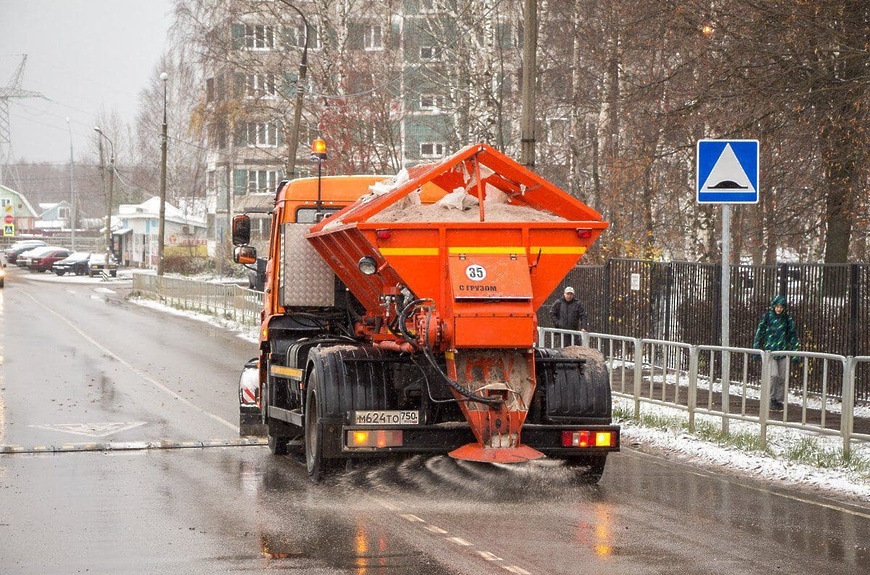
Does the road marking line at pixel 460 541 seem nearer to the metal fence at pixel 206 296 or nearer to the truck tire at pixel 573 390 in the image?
the truck tire at pixel 573 390

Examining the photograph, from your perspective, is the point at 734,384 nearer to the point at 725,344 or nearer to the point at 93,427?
the point at 725,344

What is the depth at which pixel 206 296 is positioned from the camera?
146ft

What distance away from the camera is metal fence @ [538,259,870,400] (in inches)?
720

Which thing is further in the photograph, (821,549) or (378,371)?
(378,371)

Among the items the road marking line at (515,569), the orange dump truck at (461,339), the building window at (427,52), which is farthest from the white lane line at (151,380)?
the building window at (427,52)

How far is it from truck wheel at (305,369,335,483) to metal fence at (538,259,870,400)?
532 cm

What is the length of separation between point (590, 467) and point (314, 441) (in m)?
2.50

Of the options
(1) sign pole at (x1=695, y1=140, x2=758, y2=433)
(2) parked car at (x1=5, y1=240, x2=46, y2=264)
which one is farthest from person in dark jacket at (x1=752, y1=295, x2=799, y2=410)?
(2) parked car at (x1=5, y1=240, x2=46, y2=264)

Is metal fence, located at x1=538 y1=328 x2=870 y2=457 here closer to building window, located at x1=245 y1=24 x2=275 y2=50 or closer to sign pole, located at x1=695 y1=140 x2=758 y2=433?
sign pole, located at x1=695 y1=140 x2=758 y2=433

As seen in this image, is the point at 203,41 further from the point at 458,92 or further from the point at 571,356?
the point at 571,356

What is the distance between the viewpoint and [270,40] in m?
48.9

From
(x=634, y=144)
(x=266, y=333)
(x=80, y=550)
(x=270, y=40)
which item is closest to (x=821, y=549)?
(x=80, y=550)

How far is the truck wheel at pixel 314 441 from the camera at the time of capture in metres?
11.5

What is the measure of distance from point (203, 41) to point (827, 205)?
34.1 m
